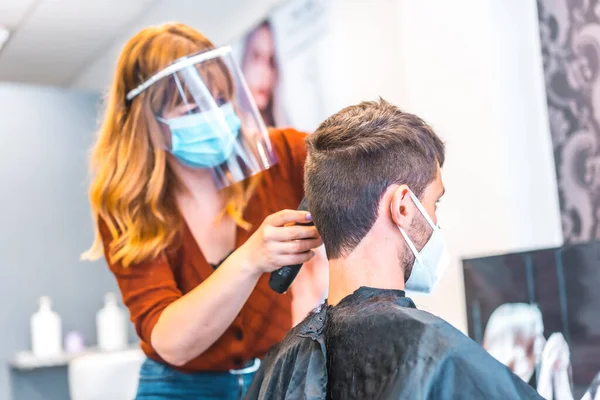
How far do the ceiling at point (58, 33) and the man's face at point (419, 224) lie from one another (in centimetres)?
296

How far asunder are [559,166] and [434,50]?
0.50 meters

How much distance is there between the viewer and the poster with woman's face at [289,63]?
106 inches

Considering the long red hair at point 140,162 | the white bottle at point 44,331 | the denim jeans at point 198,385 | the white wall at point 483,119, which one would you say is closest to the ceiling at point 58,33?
the white bottle at point 44,331

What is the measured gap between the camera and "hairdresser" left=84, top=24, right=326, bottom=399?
1.52 m

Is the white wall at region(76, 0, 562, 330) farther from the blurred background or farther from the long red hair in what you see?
the long red hair

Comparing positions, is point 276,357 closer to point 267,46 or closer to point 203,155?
point 203,155

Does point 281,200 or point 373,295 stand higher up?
point 281,200

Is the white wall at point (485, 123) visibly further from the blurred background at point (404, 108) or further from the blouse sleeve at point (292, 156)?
the blouse sleeve at point (292, 156)

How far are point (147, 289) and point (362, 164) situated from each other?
0.60 m

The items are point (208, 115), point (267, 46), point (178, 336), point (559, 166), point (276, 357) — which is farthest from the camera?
point (267, 46)

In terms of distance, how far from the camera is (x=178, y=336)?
1.41 m

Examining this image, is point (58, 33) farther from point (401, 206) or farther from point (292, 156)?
point (401, 206)

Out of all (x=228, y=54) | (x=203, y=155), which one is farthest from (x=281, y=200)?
(x=228, y=54)

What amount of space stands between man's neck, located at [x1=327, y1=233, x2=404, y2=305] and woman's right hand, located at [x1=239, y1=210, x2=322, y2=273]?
0.08m
